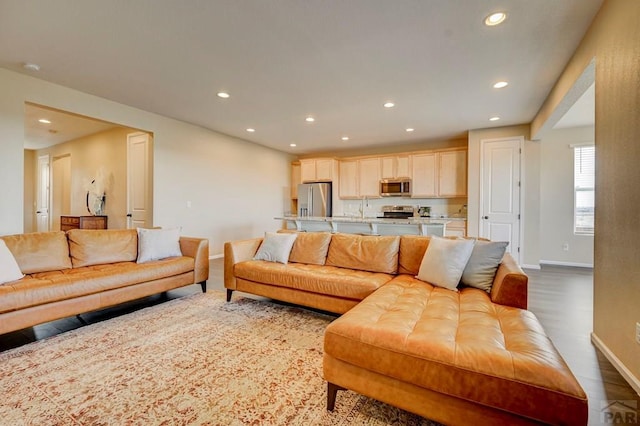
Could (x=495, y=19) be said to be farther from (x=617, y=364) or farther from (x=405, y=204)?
(x=405, y=204)

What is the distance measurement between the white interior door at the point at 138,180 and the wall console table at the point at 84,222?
808mm

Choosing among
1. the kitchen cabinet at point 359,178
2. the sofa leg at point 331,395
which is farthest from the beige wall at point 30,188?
the sofa leg at point 331,395

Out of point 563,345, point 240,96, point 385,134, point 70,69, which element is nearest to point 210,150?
point 240,96

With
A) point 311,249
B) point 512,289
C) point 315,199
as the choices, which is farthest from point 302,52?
point 315,199

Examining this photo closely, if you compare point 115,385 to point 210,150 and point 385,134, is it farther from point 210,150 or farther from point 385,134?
point 385,134

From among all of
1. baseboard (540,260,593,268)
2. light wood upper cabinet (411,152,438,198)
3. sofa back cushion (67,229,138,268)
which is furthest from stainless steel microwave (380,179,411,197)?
sofa back cushion (67,229,138,268)

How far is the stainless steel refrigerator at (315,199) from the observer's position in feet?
23.4

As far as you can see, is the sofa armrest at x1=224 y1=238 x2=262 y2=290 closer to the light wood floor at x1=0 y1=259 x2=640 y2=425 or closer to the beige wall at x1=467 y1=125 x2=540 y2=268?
the light wood floor at x1=0 y1=259 x2=640 y2=425

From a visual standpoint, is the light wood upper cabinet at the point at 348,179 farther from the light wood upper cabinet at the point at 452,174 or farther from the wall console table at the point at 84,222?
the wall console table at the point at 84,222

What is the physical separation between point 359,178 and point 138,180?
4708 millimetres

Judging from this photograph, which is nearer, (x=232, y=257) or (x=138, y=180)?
(x=232, y=257)

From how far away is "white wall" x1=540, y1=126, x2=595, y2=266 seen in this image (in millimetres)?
5285

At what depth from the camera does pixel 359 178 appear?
711 cm

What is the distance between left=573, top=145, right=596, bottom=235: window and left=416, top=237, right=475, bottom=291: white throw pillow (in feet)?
14.9
